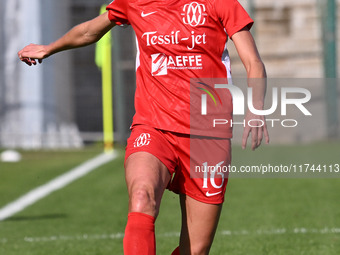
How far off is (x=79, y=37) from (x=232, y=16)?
102cm

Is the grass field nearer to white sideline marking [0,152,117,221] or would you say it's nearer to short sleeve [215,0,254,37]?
white sideline marking [0,152,117,221]

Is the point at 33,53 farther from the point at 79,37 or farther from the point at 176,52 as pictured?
the point at 176,52

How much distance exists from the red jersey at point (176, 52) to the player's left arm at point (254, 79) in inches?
4.5

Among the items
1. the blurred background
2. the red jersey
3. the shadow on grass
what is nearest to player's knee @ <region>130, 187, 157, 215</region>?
the red jersey

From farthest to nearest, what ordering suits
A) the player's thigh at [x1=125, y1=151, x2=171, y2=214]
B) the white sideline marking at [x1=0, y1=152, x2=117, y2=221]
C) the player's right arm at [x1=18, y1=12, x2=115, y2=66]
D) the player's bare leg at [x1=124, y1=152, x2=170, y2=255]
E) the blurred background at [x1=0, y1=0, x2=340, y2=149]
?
the blurred background at [x1=0, y1=0, x2=340, y2=149] → the white sideline marking at [x1=0, y1=152, x2=117, y2=221] → the player's right arm at [x1=18, y1=12, x2=115, y2=66] → the player's thigh at [x1=125, y1=151, x2=171, y2=214] → the player's bare leg at [x1=124, y1=152, x2=170, y2=255]

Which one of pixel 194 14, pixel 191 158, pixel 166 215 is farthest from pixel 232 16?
pixel 166 215

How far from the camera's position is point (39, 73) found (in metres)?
16.2

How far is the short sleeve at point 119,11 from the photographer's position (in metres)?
4.84

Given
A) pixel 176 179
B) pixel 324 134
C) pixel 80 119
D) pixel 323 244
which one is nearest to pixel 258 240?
pixel 323 244

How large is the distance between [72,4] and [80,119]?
2494 mm

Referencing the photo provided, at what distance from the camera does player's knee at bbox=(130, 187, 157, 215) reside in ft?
13.7

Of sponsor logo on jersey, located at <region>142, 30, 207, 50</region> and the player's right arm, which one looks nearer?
sponsor logo on jersey, located at <region>142, 30, 207, 50</region>

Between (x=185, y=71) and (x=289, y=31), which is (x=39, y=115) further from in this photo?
(x=185, y=71)

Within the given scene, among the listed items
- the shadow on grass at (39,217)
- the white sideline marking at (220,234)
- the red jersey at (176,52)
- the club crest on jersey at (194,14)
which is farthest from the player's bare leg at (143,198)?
the shadow on grass at (39,217)
